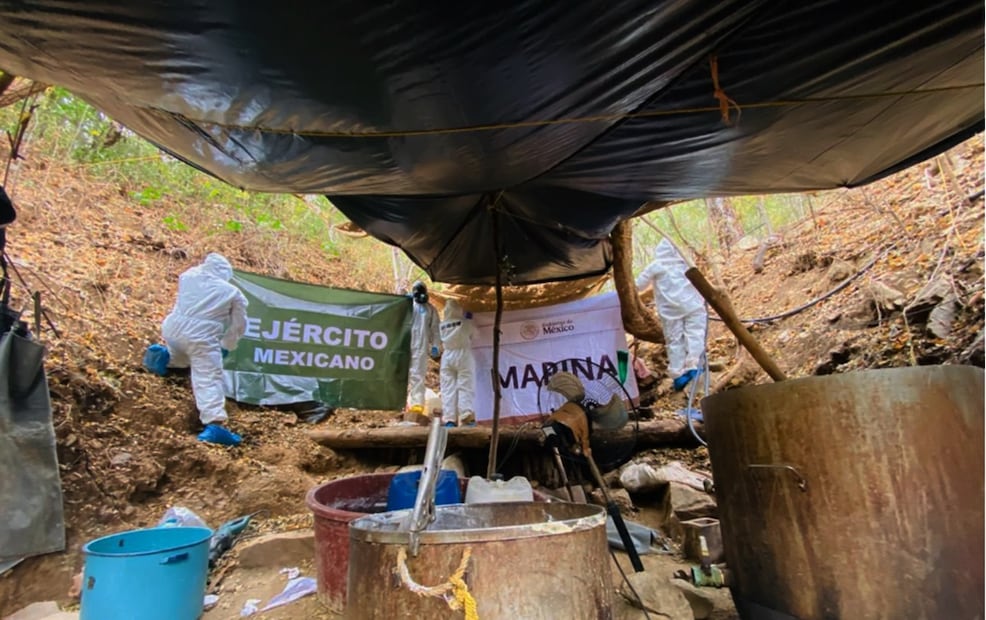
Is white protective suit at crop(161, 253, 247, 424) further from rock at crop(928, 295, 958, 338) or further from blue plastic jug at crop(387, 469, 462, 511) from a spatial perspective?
rock at crop(928, 295, 958, 338)

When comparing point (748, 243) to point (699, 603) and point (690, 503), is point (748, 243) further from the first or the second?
point (699, 603)

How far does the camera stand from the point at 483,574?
123cm

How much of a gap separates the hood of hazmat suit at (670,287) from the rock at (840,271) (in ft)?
5.86

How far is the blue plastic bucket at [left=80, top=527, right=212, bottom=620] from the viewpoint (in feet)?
6.74

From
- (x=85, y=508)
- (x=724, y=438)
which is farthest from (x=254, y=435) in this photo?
(x=724, y=438)

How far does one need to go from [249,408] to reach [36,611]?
2.35 m

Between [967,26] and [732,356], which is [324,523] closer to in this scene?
[967,26]

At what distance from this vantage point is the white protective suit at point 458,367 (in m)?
4.69

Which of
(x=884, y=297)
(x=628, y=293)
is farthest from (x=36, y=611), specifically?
(x=884, y=297)

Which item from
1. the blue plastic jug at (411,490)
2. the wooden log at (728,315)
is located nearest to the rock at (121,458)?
the blue plastic jug at (411,490)

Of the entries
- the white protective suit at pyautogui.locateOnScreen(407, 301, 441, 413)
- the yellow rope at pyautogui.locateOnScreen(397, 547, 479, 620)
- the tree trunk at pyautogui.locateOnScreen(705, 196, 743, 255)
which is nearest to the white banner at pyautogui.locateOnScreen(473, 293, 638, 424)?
the white protective suit at pyautogui.locateOnScreen(407, 301, 441, 413)

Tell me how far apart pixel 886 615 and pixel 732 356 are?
3840mm

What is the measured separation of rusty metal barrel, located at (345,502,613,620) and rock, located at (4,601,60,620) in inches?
82.9

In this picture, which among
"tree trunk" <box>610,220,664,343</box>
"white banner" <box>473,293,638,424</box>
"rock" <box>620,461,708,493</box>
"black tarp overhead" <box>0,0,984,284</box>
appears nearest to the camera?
"black tarp overhead" <box>0,0,984,284</box>
